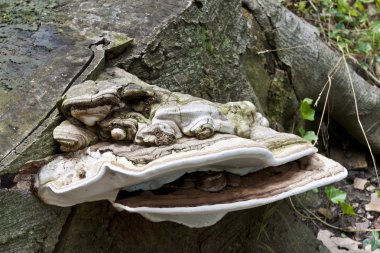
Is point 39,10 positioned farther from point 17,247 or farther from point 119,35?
point 17,247

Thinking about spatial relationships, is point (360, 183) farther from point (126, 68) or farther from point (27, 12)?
point (27, 12)

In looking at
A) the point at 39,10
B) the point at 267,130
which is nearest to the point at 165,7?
the point at 39,10

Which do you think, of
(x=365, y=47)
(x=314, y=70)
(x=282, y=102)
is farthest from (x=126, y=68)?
(x=365, y=47)

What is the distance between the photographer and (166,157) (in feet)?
5.46

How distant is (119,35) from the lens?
245 cm

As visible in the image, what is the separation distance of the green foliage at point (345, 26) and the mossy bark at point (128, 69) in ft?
5.40

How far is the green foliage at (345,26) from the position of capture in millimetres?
4742

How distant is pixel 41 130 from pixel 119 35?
68cm

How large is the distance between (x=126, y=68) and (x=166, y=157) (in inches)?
34.4

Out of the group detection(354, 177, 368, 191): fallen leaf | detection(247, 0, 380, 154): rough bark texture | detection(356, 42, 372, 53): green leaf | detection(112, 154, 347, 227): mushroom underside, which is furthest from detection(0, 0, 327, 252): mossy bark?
detection(356, 42, 372, 53): green leaf

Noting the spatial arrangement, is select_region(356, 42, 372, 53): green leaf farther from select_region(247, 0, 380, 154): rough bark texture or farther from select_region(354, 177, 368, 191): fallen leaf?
select_region(354, 177, 368, 191): fallen leaf

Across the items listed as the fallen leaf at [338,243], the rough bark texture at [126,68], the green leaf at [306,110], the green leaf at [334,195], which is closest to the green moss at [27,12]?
the rough bark texture at [126,68]

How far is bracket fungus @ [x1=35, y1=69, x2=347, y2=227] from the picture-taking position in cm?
174

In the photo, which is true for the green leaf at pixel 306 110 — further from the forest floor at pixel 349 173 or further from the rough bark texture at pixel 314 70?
the forest floor at pixel 349 173
